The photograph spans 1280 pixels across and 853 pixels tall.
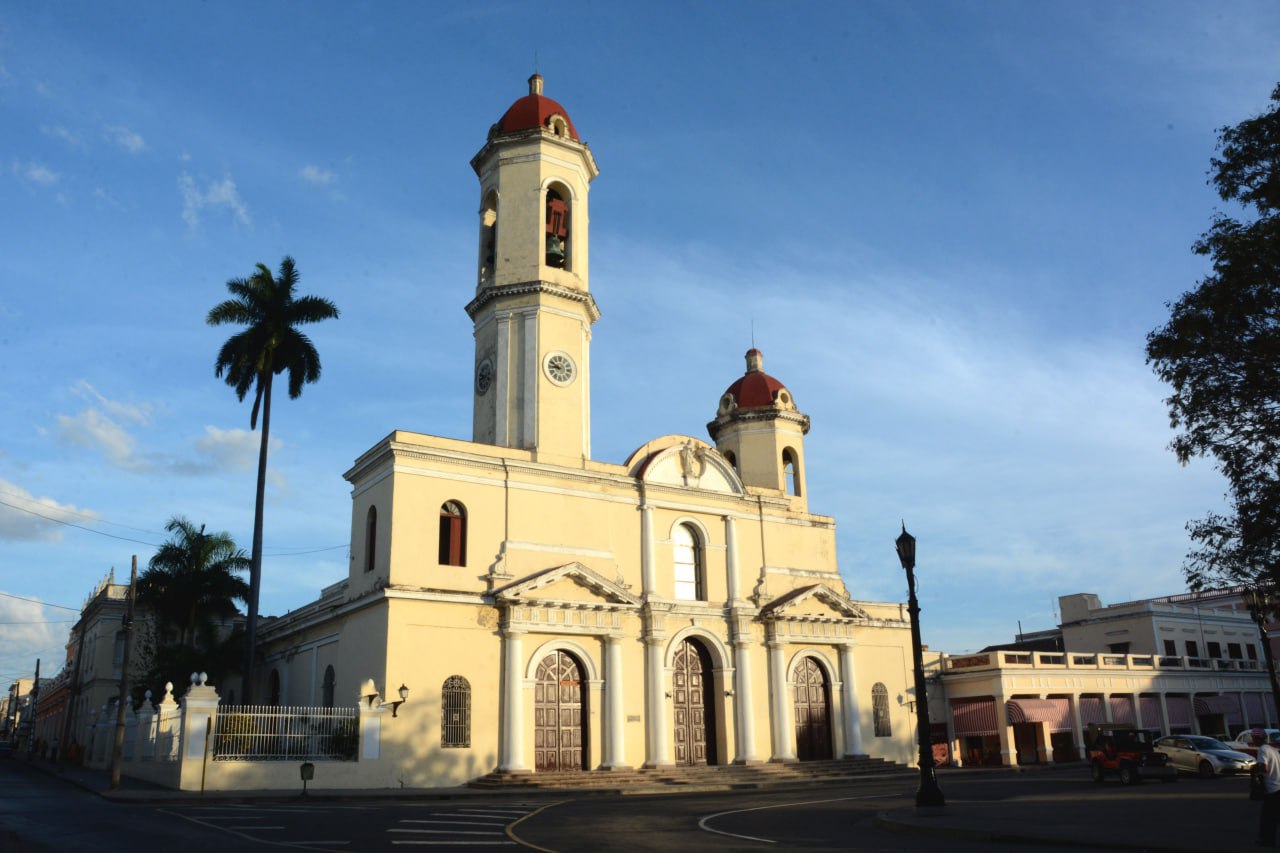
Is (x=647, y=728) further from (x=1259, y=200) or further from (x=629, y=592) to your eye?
(x=1259, y=200)

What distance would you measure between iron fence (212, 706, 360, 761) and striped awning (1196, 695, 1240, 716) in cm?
4465

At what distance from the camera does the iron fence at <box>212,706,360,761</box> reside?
24.5m

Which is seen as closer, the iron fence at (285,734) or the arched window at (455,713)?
the iron fence at (285,734)

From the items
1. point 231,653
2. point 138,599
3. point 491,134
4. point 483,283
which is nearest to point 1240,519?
point 483,283

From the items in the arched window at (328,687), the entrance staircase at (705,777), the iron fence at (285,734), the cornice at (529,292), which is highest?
the cornice at (529,292)

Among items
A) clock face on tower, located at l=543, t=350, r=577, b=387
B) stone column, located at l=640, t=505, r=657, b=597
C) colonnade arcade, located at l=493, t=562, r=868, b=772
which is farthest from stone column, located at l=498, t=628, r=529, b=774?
clock face on tower, located at l=543, t=350, r=577, b=387

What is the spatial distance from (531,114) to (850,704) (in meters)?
23.9

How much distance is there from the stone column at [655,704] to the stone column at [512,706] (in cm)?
456

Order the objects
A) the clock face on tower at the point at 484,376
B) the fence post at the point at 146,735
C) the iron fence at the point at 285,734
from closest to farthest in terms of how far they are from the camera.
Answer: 1. the iron fence at the point at 285,734
2. the fence post at the point at 146,735
3. the clock face on tower at the point at 484,376

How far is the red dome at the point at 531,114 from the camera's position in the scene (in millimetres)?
36125

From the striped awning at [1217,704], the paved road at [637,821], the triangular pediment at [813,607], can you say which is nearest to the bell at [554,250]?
the triangular pediment at [813,607]

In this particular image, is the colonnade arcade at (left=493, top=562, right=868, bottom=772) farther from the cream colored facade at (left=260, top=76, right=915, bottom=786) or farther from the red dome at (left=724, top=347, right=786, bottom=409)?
the red dome at (left=724, top=347, right=786, bottom=409)

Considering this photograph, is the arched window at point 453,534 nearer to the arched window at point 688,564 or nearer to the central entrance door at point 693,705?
the arched window at point 688,564

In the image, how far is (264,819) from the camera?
56.1ft
